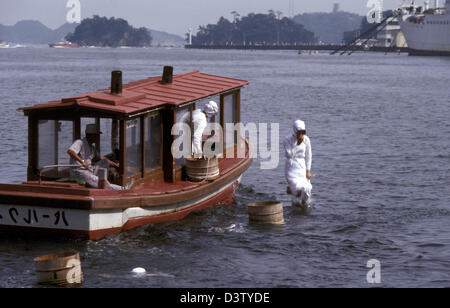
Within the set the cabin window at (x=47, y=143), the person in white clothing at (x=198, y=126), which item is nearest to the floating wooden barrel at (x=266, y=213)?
the person in white clothing at (x=198, y=126)

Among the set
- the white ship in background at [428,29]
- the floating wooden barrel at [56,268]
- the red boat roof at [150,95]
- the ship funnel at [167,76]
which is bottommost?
the floating wooden barrel at [56,268]

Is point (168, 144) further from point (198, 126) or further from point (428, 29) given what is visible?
point (428, 29)

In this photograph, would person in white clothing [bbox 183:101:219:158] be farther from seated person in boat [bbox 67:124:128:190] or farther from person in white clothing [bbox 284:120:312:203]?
seated person in boat [bbox 67:124:128:190]

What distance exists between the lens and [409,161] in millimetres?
26906

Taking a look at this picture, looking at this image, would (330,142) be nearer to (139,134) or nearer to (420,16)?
(139,134)

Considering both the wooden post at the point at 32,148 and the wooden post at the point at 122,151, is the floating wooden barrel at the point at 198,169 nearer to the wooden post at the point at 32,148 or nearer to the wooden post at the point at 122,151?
the wooden post at the point at 122,151

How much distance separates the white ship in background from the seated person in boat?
148 meters

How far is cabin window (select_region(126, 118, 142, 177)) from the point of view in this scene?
14.7 metres

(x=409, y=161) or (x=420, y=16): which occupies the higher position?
(x=420, y=16)

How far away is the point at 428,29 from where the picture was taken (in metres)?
161

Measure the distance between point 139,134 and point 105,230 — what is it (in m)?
2.18

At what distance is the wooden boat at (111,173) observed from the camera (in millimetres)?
13242
